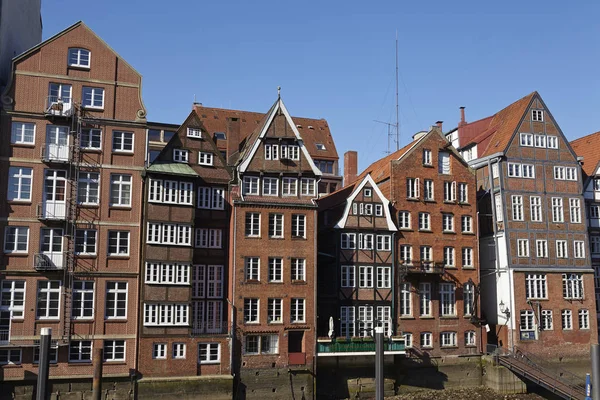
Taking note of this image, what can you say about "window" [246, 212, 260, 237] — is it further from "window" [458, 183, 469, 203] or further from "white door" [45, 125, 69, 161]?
"window" [458, 183, 469, 203]

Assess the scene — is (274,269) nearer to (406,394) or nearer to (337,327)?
(337,327)

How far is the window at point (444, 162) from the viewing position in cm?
5069

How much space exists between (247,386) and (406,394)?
11727 mm

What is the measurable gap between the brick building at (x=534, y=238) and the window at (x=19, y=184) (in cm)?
3397

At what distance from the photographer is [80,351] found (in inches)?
1502

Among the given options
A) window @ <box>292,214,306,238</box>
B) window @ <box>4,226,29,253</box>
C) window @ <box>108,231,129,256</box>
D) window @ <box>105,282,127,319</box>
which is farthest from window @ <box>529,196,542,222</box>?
window @ <box>4,226,29,253</box>

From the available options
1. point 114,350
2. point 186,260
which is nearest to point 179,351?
point 114,350

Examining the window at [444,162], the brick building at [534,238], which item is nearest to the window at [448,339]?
the brick building at [534,238]

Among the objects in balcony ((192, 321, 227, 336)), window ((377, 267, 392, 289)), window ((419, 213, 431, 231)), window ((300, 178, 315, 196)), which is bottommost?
balcony ((192, 321, 227, 336))

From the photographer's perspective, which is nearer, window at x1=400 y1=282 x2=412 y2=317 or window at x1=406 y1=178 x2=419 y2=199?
window at x1=400 y1=282 x2=412 y2=317

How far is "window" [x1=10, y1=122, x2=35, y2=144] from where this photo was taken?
38250 millimetres

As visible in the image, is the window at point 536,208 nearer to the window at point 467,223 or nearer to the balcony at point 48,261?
the window at point 467,223

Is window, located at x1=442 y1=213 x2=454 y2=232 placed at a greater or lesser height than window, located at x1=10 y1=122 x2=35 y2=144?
lesser

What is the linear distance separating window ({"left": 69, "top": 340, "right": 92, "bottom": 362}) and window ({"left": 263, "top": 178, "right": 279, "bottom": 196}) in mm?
14541
